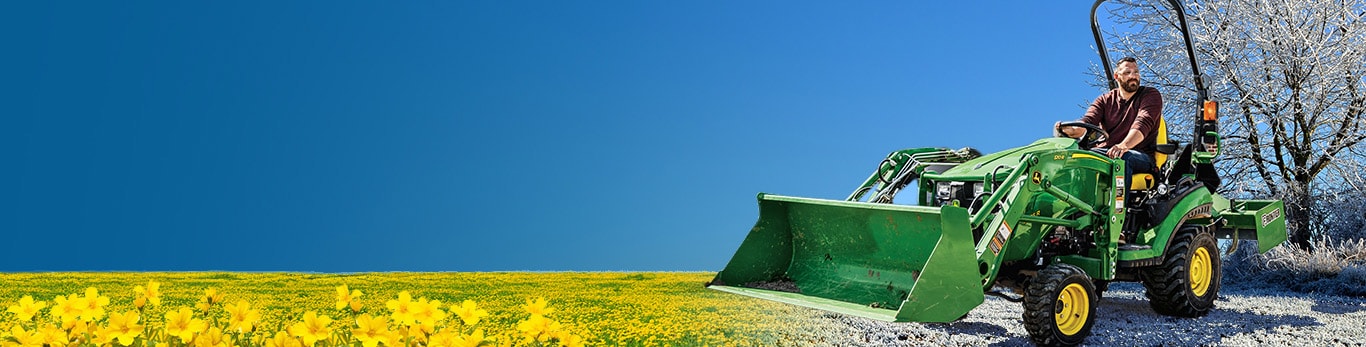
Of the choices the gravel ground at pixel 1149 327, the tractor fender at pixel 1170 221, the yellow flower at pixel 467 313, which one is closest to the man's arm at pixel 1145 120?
the tractor fender at pixel 1170 221

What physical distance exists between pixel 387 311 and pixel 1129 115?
563cm

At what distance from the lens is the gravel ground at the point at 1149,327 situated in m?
6.42

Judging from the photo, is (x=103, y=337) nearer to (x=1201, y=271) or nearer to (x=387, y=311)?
(x=387, y=311)

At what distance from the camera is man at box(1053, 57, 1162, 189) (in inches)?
298

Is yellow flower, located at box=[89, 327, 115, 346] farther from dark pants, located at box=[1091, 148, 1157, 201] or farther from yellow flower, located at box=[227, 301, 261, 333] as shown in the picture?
dark pants, located at box=[1091, 148, 1157, 201]

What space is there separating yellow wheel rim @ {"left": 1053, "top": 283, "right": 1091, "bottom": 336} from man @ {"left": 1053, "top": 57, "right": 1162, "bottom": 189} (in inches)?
58.1

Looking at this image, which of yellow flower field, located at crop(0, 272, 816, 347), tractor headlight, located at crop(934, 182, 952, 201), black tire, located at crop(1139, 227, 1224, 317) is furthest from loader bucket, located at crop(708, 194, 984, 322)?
black tire, located at crop(1139, 227, 1224, 317)

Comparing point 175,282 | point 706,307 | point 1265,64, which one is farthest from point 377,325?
point 1265,64

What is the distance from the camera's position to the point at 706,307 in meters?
7.66

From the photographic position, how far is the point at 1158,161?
7848 mm

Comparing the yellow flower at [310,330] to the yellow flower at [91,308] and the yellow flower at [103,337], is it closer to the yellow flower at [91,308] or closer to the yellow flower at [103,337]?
the yellow flower at [103,337]

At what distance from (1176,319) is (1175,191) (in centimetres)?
94

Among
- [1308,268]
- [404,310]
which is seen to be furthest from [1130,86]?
[404,310]

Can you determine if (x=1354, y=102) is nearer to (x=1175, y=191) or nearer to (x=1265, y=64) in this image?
(x=1265, y=64)
